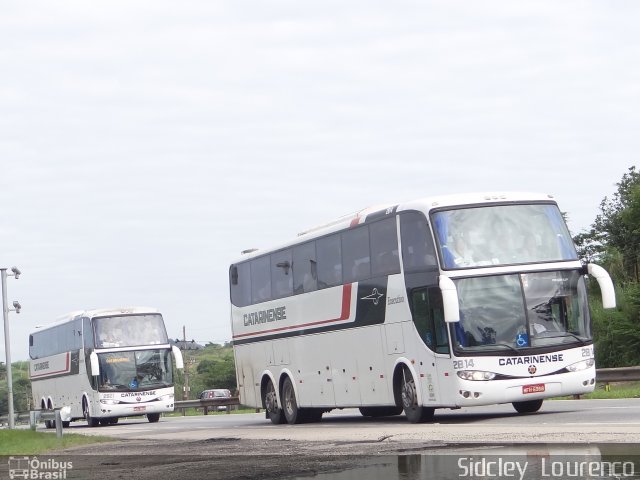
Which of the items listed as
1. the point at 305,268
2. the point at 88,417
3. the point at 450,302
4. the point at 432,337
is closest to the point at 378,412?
the point at 305,268

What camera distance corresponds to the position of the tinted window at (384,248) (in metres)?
21.9

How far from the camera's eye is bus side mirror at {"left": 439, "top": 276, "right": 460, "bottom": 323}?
19406 mm

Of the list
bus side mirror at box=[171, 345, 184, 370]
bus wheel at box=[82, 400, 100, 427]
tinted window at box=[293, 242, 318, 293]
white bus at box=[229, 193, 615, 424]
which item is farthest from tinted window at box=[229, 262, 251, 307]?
bus wheel at box=[82, 400, 100, 427]

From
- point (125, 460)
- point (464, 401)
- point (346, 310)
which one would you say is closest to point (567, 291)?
point (464, 401)

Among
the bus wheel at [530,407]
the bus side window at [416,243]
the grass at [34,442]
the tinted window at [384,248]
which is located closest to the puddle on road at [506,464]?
the bus side window at [416,243]

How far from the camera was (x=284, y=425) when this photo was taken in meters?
26.9

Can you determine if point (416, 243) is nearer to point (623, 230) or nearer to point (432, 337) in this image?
point (432, 337)

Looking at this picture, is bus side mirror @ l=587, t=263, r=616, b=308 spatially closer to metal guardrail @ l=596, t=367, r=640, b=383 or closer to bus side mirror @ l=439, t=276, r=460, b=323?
bus side mirror @ l=439, t=276, r=460, b=323

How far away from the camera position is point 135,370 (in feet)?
132

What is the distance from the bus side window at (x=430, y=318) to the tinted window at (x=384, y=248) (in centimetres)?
95

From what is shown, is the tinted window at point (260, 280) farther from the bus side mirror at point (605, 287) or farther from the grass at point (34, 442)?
the bus side mirror at point (605, 287)

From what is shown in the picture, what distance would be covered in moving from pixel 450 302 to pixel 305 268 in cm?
669

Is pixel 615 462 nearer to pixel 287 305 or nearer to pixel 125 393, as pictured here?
pixel 287 305
